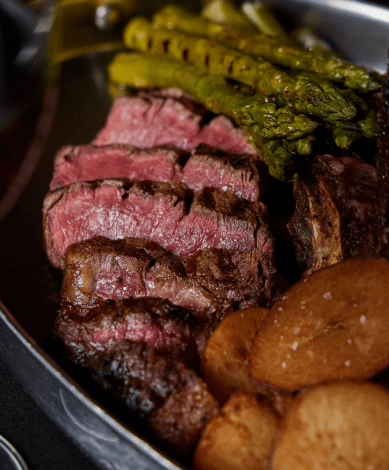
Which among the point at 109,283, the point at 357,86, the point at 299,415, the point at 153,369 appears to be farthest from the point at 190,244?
the point at 357,86

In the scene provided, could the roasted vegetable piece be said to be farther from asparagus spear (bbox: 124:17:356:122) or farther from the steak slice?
asparagus spear (bbox: 124:17:356:122)

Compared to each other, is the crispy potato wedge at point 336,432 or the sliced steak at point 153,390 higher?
the crispy potato wedge at point 336,432

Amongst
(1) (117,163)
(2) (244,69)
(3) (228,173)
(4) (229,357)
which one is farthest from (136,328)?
(2) (244,69)

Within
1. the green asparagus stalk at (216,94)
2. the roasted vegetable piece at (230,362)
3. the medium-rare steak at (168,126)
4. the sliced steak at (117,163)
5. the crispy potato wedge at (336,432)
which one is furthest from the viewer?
the medium-rare steak at (168,126)

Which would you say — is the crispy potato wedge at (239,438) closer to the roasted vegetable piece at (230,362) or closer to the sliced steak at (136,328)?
the roasted vegetable piece at (230,362)

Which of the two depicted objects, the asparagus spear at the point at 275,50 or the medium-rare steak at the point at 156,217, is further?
the asparagus spear at the point at 275,50

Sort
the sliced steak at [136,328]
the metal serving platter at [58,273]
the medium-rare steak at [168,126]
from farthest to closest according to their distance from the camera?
the medium-rare steak at [168,126]
the sliced steak at [136,328]
the metal serving platter at [58,273]

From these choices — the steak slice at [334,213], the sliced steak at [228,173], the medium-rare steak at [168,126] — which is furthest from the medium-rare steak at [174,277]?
the medium-rare steak at [168,126]
